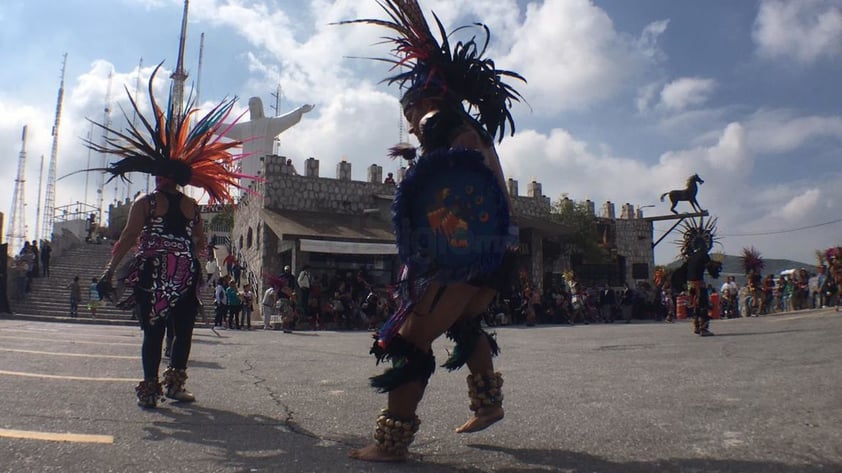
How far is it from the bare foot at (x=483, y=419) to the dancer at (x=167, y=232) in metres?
2.11

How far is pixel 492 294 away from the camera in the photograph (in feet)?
9.07

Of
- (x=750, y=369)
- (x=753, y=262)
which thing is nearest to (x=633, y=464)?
(x=750, y=369)

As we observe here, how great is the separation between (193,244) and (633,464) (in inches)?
130

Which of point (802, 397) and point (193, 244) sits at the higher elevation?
point (193, 244)

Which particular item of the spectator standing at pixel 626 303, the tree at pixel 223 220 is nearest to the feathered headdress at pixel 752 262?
the spectator standing at pixel 626 303

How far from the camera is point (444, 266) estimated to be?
2457mm

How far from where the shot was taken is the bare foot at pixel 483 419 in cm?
274

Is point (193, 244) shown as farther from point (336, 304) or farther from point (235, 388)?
point (336, 304)

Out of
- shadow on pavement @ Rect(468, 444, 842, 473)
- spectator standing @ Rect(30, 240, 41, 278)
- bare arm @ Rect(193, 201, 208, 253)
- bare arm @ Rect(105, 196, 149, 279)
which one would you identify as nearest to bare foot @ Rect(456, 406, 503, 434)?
shadow on pavement @ Rect(468, 444, 842, 473)

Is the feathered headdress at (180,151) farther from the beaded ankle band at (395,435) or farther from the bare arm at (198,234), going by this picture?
the beaded ankle band at (395,435)

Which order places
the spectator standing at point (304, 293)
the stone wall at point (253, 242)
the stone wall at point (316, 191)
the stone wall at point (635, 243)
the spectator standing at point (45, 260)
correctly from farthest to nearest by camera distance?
the stone wall at point (635, 243) → the stone wall at point (316, 191) → the spectator standing at point (45, 260) → the stone wall at point (253, 242) → the spectator standing at point (304, 293)

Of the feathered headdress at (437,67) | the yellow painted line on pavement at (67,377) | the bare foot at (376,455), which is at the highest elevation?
the feathered headdress at (437,67)

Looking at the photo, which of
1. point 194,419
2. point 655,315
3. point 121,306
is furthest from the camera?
point 655,315

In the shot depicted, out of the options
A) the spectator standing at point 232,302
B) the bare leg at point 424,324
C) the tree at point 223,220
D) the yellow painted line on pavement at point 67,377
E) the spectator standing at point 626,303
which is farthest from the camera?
the tree at point 223,220
